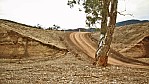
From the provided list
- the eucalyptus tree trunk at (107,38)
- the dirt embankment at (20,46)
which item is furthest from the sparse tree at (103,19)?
the dirt embankment at (20,46)

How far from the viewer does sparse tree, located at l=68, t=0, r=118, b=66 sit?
2581 centimetres

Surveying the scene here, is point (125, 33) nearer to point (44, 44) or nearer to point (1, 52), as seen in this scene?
point (44, 44)

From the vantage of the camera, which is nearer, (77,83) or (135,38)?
(77,83)

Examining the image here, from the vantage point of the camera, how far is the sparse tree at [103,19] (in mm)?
25812

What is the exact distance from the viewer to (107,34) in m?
26.0

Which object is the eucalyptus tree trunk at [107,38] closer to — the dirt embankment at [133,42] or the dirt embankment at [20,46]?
the dirt embankment at [20,46]

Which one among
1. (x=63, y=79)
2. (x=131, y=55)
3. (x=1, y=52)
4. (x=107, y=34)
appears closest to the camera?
(x=63, y=79)

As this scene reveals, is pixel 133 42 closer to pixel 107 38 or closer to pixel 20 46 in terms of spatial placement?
pixel 20 46

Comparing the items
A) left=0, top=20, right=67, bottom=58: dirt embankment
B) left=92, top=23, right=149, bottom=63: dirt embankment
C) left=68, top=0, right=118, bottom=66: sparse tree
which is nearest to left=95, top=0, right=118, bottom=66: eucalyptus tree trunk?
left=68, top=0, right=118, bottom=66: sparse tree

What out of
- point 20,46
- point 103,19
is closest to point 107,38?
point 103,19

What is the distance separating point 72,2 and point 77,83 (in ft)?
53.2

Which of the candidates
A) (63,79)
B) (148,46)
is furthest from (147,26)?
(63,79)

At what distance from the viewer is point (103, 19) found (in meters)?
30.9

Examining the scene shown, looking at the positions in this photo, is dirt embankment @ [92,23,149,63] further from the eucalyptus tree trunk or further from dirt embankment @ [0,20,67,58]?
the eucalyptus tree trunk
